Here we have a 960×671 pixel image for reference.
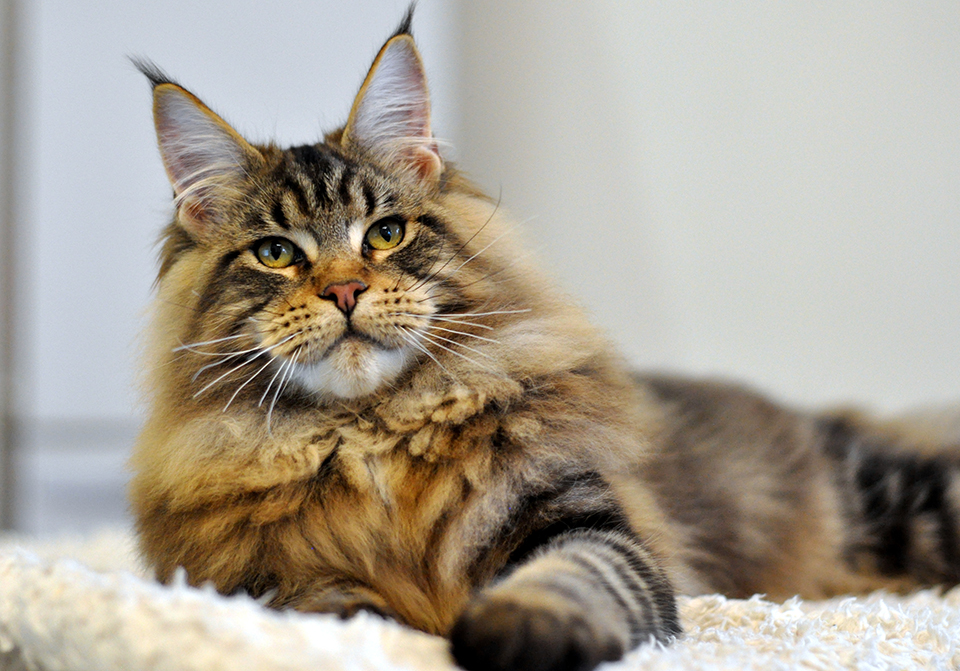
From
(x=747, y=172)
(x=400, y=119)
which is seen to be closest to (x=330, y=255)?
(x=400, y=119)

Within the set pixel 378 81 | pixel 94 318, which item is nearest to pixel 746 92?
pixel 378 81

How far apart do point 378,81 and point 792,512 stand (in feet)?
4.22

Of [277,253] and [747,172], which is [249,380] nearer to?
[277,253]

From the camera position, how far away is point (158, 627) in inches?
30.5

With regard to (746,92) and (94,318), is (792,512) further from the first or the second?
(94,318)

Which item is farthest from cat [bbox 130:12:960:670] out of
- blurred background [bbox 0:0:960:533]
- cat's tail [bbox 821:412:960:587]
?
blurred background [bbox 0:0:960:533]

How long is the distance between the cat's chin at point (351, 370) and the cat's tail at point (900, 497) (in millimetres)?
1263

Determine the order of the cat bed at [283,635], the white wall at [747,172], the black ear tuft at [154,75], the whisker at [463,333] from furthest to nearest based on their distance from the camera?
the white wall at [747,172] < the black ear tuft at [154,75] < the whisker at [463,333] < the cat bed at [283,635]

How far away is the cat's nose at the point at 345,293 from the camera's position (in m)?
1.17

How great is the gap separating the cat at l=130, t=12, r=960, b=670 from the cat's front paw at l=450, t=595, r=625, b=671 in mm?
40

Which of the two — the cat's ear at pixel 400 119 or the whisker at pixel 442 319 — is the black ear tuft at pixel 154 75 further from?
the whisker at pixel 442 319

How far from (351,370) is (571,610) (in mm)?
506

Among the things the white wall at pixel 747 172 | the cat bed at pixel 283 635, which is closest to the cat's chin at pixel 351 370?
the cat bed at pixel 283 635

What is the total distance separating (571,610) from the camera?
0.83 m
